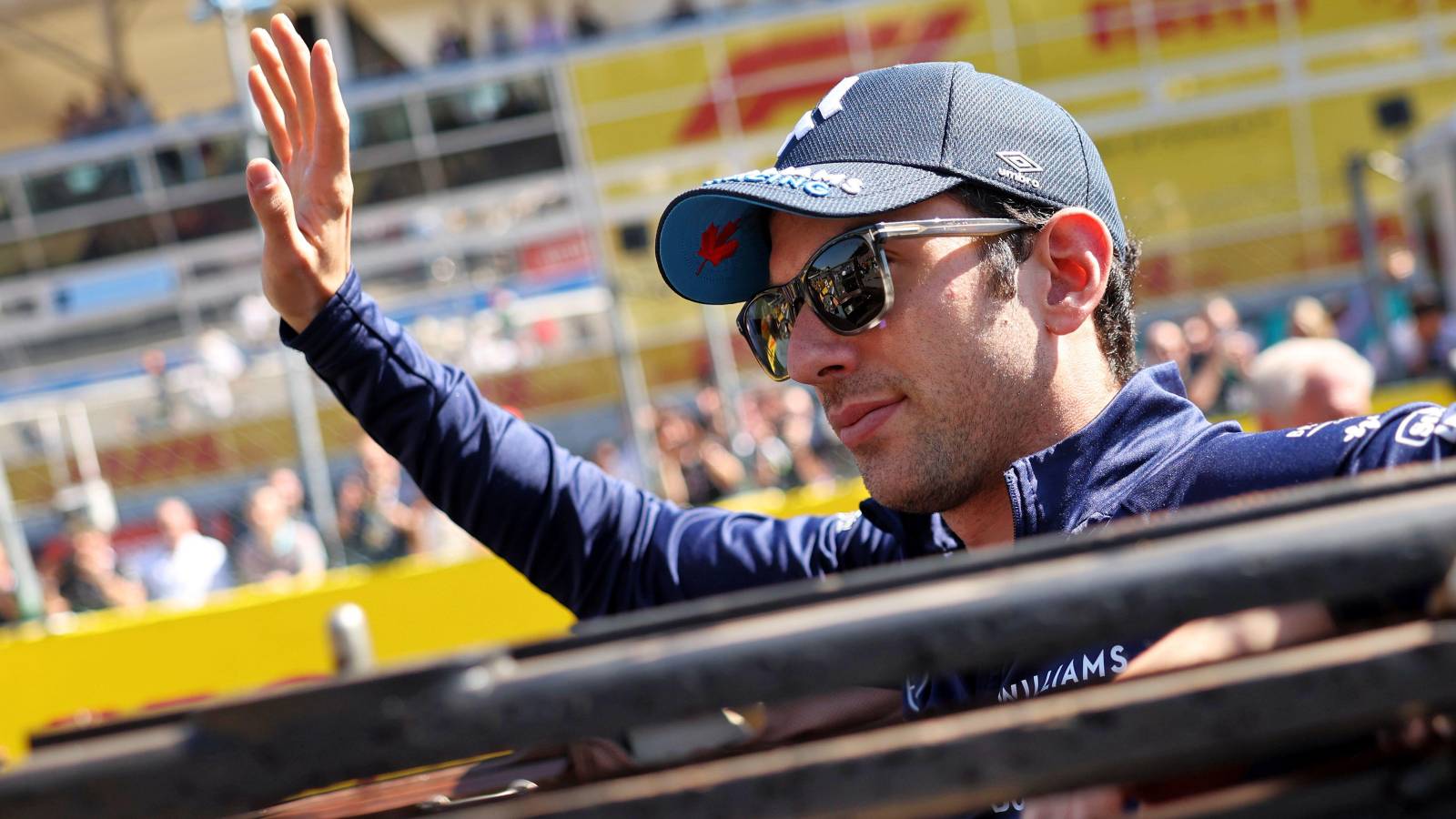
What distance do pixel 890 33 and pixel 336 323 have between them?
637 inches

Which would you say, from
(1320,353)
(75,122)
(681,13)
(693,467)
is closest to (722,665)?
(1320,353)

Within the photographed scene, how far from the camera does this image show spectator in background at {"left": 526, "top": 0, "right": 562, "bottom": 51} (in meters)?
18.4

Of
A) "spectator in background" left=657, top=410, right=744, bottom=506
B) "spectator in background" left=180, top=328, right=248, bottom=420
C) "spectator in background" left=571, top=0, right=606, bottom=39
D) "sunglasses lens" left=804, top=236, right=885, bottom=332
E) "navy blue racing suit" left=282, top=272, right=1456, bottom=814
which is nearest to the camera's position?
"navy blue racing suit" left=282, top=272, right=1456, bottom=814

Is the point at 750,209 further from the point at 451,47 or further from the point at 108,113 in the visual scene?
the point at 108,113

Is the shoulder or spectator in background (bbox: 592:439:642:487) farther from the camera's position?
spectator in background (bbox: 592:439:642:487)

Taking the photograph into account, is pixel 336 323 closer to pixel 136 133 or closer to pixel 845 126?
pixel 845 126

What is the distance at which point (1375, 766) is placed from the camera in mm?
831

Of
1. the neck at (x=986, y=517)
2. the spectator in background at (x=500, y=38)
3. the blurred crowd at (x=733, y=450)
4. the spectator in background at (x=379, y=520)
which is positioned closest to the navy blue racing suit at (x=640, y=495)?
the neck at (x=986, y=517)

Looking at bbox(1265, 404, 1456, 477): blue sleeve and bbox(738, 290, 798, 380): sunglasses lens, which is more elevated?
bbox(738, 290, 798, 380): sunglasses lens

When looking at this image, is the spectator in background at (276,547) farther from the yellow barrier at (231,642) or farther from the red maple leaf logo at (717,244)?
the red maple leaf logo at (717,244)

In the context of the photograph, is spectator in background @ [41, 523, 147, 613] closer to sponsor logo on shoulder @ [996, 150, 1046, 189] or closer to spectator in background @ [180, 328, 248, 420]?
spectator in background @ [180, 328, 248, 420]

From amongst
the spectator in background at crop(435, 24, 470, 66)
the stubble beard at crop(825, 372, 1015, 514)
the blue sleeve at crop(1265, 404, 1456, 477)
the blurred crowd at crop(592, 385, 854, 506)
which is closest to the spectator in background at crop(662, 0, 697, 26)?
the spectator in background at crop(435, 24, 470, 66)

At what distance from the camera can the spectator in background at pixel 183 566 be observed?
7371 millimetres

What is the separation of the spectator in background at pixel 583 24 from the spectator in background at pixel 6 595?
12.3m
